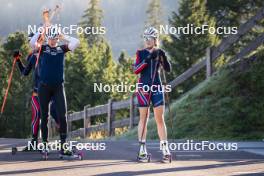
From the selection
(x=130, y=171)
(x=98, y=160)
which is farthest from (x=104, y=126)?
(x=130, y=171)

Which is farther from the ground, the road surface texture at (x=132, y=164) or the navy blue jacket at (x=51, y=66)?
the navy blue jacket at (x=51, y=66)

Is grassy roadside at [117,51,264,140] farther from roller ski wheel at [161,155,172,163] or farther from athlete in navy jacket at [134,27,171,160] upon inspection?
roller ski wheel at [161,155,172,163]

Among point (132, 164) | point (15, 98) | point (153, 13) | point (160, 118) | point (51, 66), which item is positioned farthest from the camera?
point (153, 13)

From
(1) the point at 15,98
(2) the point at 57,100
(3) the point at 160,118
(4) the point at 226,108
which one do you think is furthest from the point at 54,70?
(1) the point at 15,98

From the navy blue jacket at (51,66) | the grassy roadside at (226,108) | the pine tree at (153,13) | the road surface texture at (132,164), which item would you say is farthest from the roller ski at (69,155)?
the pine tree at (153,13)

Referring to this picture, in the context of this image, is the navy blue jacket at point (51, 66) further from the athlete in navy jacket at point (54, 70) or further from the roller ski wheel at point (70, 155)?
the roller ski wheel at point (70, 155)

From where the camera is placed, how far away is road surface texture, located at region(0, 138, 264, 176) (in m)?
7.72

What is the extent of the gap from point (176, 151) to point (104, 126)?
12.0 m

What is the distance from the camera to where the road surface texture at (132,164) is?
25.3ft

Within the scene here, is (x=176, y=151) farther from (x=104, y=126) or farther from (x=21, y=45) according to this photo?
(x=21, y=45)

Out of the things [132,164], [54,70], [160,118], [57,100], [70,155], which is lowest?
[132,164]

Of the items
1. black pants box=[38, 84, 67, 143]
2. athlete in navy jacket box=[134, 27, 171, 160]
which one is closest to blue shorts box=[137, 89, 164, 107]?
athlete in navy jacket box=[134, 27, 171, 160]

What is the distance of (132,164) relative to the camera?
8.70m

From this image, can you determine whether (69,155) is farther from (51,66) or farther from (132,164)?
(51,66)
